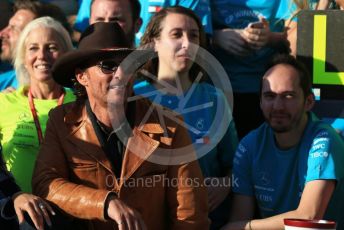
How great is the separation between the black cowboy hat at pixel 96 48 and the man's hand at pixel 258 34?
1.41 meters

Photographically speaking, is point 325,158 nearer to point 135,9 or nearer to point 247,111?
point 247,111

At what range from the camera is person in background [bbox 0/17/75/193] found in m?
5.37

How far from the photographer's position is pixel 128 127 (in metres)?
4.68

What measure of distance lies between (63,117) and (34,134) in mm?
719

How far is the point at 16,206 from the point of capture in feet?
14.4

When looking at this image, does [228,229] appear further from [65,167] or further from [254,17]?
[254,17]

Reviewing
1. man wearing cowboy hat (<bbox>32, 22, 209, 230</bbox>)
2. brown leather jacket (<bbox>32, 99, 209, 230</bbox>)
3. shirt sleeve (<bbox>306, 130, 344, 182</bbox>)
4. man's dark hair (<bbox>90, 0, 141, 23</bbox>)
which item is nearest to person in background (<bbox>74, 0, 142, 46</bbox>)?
man's dark hair (<bbox>90, 0, 141, 23</bbox>)

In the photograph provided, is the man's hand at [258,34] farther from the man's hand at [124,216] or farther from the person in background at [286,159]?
the man's hand at [124,216]

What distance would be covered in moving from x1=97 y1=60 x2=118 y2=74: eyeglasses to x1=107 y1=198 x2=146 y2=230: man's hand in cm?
78

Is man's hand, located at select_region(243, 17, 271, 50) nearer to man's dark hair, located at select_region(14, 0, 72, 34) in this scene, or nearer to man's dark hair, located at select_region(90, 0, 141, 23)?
man's dark hair, located at select_region(90, 0, 141, 23)

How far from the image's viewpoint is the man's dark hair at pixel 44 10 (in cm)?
643

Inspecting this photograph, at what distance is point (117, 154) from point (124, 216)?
52cm

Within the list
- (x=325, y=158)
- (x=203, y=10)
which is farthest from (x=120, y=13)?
(x=325, y=158)

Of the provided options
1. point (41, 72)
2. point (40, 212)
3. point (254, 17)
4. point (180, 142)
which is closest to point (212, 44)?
point (254, 17)
